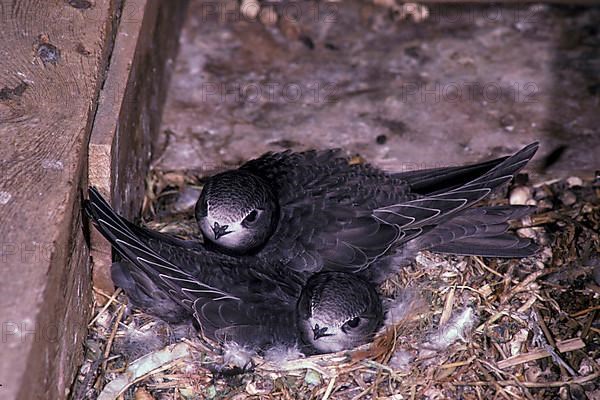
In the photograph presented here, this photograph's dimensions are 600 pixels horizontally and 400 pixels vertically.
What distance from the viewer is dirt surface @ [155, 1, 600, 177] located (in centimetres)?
501

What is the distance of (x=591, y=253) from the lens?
4.08 m

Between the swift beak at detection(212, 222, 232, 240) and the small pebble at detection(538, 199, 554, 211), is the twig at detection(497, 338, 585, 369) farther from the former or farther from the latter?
the swift beak at detection(212, 222, 232, 240)

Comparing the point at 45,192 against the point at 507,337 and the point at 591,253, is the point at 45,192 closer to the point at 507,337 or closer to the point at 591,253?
the point at 507,337

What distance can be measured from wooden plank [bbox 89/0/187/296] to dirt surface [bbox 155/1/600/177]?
346 millimetres

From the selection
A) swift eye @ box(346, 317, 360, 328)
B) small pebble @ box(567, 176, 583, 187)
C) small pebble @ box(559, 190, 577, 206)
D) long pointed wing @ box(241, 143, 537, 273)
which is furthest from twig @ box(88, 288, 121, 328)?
small pebble @ box(567, 176, 583, 187)

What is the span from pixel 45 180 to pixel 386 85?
2518mm

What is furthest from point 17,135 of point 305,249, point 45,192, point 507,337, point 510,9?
point 510,9

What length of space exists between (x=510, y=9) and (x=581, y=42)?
0.48 m

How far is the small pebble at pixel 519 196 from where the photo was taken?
4417 mm

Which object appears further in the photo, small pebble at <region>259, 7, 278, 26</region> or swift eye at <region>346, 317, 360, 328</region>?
small pebble at <region>259, 7, 278, 26</region>

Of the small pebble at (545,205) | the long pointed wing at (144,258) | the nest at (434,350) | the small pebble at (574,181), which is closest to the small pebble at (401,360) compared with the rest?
the nest at (434,350)

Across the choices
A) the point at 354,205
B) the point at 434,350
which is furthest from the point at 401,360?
the point at 354,205

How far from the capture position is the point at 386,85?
5363 millimetres

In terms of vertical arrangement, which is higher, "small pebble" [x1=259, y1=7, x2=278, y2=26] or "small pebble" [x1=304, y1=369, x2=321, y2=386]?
"small pebble" [x1=259, y1=7, x2=278, y2=26]
